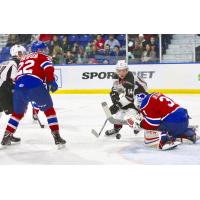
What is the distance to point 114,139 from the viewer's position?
171 inches

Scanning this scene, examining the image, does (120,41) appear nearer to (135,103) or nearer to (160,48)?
(160,48)

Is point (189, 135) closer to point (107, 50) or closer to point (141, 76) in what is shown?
point (141, 76)

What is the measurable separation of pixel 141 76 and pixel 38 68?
510 cm

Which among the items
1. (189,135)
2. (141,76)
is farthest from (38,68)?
(141,76)

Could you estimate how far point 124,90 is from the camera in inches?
170

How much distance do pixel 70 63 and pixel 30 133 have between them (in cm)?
464

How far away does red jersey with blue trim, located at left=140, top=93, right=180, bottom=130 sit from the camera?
12.4ft

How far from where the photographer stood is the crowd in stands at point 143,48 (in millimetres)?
8953

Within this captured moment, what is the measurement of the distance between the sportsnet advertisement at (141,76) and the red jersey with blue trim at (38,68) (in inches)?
196

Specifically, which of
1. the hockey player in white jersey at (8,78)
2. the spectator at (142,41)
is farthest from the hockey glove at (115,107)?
the spectator at (142,41)

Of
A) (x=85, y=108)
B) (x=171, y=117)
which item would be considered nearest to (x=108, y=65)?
(x=85, y=108)

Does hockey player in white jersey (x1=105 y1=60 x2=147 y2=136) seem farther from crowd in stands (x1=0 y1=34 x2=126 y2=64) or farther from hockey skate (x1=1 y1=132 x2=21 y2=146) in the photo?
crowd in stands (x1=0 y1=34 x2=126 y2=64)

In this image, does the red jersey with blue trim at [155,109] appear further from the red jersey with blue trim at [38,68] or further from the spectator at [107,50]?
the spectator at [107,50]

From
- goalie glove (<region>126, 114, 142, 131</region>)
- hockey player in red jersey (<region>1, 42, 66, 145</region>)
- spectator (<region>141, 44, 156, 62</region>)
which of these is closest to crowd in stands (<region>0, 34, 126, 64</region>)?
spectator (<region>141, 44, 156, 62</region>)
